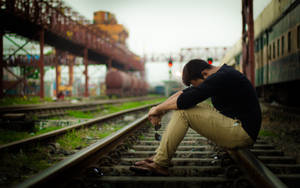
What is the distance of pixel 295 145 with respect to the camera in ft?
14.7

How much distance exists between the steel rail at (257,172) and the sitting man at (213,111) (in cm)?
19

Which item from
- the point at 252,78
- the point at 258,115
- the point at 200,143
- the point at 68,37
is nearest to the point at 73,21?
the point at 68,37

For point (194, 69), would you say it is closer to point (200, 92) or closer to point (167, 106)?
point (200, 92)

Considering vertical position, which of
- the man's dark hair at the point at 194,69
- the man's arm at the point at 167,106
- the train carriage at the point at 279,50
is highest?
A: the train carriage at the point at 279,50

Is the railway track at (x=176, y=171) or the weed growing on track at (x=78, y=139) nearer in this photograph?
the railway track at (x=176, y=171)

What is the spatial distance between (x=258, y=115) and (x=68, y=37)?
809 inches

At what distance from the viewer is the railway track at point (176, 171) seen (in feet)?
7.51

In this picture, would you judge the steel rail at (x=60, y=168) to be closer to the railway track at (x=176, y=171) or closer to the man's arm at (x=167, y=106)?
the railway track at (x=176, y=171)

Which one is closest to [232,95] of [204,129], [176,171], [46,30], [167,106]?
[204,129]

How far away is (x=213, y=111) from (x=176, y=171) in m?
0.75

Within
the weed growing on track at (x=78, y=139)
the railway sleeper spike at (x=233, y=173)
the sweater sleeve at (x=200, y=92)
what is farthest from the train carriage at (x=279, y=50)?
the weed growing on track at (x=78, y=139)

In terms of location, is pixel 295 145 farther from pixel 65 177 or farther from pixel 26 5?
pixel 26 5

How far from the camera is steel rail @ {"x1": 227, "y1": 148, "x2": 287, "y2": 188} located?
6.83 feet

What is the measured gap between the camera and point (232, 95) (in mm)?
2527
